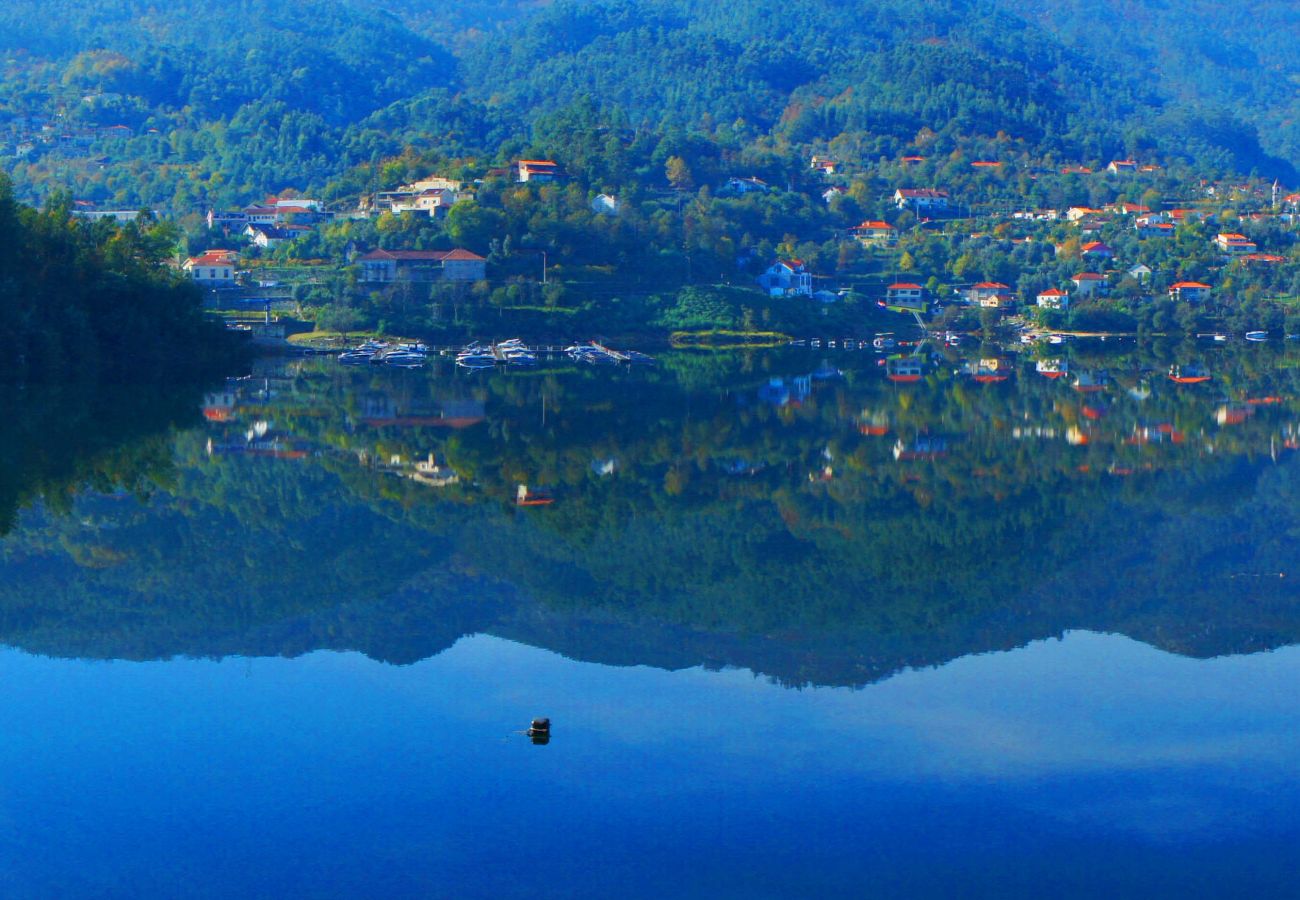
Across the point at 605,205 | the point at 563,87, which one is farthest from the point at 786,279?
the point at 563,87

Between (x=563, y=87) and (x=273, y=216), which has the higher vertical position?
(x=563, y=87)

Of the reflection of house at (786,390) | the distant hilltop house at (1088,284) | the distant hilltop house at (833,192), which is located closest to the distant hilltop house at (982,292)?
the distant hilltop house at (1088,284)

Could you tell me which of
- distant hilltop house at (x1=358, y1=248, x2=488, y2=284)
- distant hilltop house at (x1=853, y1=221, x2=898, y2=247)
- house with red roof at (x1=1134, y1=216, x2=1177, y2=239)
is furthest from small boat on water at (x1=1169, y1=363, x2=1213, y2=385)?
house with red roof at (x1=1134, y1=216, x2=1177, y2=239)

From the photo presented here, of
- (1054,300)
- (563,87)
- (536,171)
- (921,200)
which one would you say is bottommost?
(1054,300)

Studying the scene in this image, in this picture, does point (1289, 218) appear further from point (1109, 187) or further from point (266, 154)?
point (266, 154)

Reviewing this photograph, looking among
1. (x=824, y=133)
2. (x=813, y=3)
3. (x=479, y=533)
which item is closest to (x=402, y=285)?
(x=479, y=533)

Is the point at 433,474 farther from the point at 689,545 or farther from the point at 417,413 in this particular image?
the point at 417,413

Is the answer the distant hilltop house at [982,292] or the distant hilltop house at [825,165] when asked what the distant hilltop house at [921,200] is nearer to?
the distant hilltop house at [825,165]
